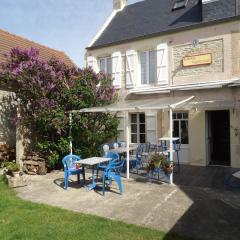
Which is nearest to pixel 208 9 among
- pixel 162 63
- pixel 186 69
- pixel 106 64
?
pixel 186 69

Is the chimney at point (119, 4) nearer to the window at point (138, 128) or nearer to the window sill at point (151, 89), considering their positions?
the window sill at point (151, 89)

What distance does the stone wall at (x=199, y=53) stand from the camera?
1342 cm

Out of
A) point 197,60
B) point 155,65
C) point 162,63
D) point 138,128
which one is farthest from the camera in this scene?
point 138,128

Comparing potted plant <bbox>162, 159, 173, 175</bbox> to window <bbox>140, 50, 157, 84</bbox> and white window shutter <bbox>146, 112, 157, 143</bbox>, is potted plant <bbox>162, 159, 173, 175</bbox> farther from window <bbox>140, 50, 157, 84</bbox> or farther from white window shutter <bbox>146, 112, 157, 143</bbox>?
window <bbox>140, 50, 157, 84</bbox>

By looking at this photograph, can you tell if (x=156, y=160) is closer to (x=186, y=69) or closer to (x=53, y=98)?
(x=53, y=98)

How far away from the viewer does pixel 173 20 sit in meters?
15.5

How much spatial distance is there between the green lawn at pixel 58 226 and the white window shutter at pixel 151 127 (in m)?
8.32

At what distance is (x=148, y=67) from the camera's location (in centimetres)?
1584

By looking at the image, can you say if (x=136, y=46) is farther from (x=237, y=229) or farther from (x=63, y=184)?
(x=237, y=229)

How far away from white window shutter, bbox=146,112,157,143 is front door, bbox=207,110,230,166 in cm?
258

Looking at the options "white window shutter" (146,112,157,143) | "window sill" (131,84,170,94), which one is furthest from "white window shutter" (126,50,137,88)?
"white window shutter" (146,112,157,143)

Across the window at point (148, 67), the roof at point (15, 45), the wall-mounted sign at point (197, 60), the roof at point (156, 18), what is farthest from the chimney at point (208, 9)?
the roof at point (15, 45)

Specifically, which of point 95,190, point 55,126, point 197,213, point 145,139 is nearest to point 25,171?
point 55,126

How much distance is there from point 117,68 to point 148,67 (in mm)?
1743
